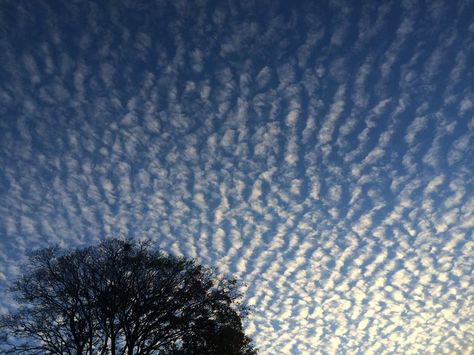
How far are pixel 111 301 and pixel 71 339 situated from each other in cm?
471

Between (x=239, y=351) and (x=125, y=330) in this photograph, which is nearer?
(x=125, y=330)

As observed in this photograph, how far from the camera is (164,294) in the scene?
2814cm

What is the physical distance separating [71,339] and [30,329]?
3358 mm

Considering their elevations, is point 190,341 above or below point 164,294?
below

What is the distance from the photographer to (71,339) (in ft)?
91.8

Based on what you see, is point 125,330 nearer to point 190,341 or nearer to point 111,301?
point 111,301

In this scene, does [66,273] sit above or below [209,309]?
above

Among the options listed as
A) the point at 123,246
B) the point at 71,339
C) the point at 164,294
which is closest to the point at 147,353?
the point at 164,294

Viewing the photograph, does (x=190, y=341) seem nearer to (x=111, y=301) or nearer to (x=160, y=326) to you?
(x=160, y=326)

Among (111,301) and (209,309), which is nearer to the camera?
(111,301)

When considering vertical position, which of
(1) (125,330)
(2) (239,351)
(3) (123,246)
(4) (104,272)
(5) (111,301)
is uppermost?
(3) (123,246)

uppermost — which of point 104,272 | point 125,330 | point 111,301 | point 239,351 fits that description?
point 104,272

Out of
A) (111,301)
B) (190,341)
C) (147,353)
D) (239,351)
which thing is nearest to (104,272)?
(111,301)

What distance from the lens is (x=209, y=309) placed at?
Result: 98.2 feet
